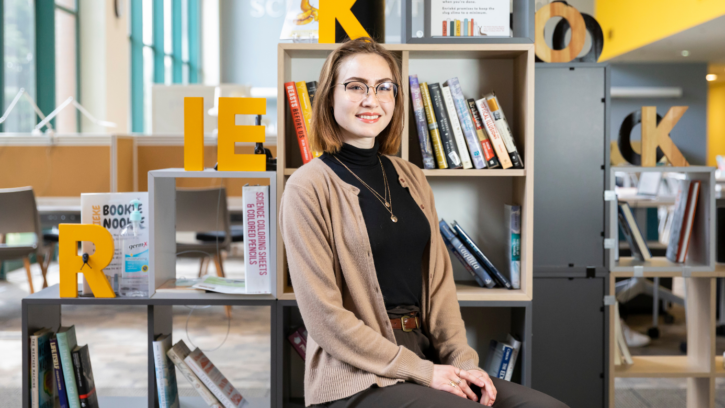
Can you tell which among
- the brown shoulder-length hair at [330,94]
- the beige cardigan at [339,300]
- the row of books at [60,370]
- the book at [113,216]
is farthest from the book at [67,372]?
the brown shoulder-length hair at [330,94]

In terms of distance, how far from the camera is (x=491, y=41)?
1780 mm

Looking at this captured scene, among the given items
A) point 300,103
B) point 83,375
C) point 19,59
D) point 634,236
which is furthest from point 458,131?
point 19,59

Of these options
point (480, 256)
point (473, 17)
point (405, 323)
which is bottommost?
point (405, 323)

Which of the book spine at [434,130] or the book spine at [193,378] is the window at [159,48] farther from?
the book spine at [434,130]

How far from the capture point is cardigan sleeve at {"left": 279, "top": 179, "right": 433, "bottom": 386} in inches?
49.2

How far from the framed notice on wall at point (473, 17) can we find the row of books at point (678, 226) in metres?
0.88

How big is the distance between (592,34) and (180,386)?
91.8 inches

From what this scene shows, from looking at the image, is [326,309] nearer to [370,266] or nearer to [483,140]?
[370,266]

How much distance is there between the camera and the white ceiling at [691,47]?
675cm

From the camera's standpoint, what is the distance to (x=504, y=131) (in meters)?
1.81

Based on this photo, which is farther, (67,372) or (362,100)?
(67,372)

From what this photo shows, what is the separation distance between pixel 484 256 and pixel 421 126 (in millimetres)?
466

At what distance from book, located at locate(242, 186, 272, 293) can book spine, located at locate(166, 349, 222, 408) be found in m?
0.34

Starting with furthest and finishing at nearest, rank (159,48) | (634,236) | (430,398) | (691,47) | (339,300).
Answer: (159,48), (691,47), (634,236), (339,300), (430,398)
